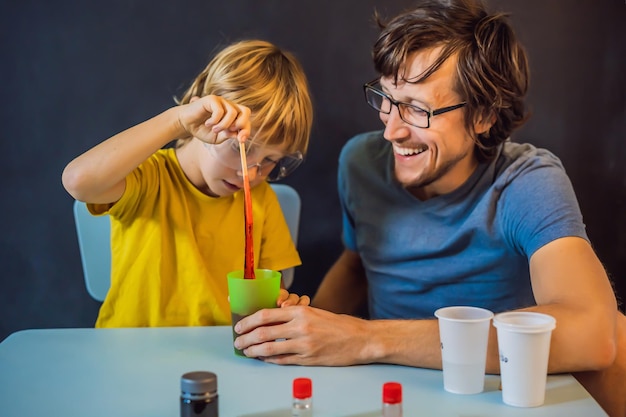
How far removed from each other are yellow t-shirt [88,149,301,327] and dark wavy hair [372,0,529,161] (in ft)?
1.82

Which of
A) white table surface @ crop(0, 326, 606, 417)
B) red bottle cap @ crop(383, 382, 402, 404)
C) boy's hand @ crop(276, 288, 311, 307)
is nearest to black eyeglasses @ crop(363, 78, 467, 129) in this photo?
boy's hand @ crop(276, 288, 311, 307)

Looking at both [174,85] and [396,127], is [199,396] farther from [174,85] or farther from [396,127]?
[174,85]

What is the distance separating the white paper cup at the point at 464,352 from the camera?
1.14m

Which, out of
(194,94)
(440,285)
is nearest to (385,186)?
(440,285)

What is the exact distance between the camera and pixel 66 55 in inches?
80.1

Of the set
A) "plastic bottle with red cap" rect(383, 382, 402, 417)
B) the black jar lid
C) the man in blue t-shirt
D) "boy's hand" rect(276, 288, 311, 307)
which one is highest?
the man in blue t-shirt

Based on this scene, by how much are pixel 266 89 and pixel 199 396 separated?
874 millimetres

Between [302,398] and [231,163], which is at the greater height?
[231,163]

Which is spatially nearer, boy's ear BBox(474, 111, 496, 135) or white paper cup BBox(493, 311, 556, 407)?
white paper cup BBox(493, 311, 556, 407)

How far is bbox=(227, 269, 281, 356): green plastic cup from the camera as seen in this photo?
4.26ft

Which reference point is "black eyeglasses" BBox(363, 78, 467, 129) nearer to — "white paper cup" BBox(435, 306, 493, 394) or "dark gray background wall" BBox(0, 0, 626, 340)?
"dark gray background wall" BBox(0, 0, 626, 340)

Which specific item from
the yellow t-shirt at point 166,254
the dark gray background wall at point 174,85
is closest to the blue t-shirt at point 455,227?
the dark gray background wall at point 174,85

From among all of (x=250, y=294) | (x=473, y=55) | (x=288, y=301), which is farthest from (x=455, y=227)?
(x=250, y=294)

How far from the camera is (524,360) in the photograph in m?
1.10
